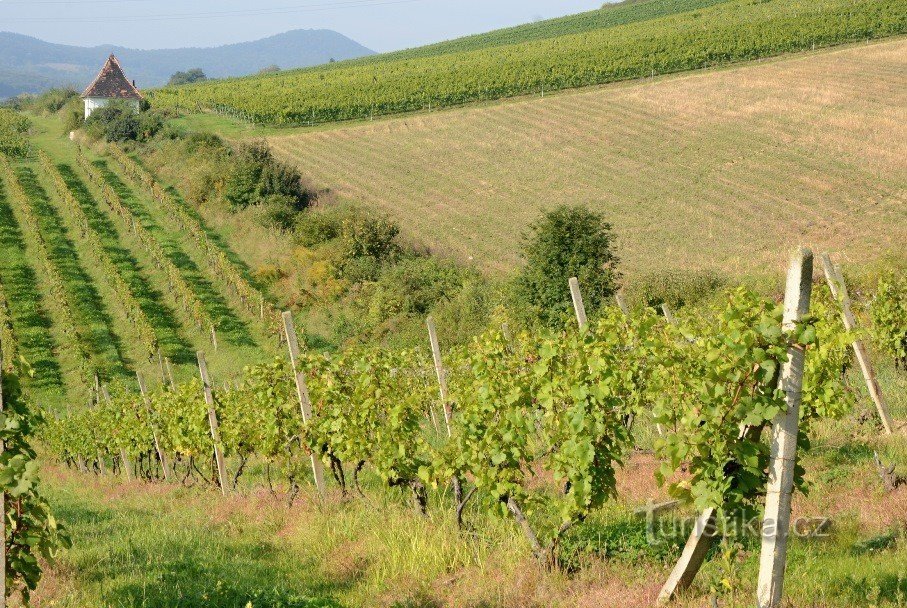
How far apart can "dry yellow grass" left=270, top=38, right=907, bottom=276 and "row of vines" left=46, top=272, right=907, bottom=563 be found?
22055mm

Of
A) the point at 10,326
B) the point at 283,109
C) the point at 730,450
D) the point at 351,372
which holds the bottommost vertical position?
the point at 10,326

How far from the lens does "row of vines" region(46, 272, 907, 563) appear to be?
5422 mm

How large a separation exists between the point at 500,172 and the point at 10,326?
24.8m

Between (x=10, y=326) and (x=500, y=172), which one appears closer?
(x=10, y=326)

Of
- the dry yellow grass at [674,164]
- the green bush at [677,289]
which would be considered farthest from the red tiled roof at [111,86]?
the green bush at [677,289]

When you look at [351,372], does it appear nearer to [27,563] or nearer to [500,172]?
[27,563]

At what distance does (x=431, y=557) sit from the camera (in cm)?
774

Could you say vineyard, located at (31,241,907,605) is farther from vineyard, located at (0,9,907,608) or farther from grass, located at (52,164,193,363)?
grass, located at (52,164,193,363)

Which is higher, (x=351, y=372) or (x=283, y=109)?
(x=283, y=109)

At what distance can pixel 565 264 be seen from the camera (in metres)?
26.6

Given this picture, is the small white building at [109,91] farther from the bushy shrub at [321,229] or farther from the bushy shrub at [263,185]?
the bushy shrub at [321,229]

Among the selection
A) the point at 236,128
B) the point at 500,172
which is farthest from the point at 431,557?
the point at 236,128

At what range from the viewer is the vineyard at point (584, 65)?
64.4 metres

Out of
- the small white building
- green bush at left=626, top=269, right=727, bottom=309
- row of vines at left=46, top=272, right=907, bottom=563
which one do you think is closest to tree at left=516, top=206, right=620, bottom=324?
green bush at left=626, top=269, right=727, bottom=309
